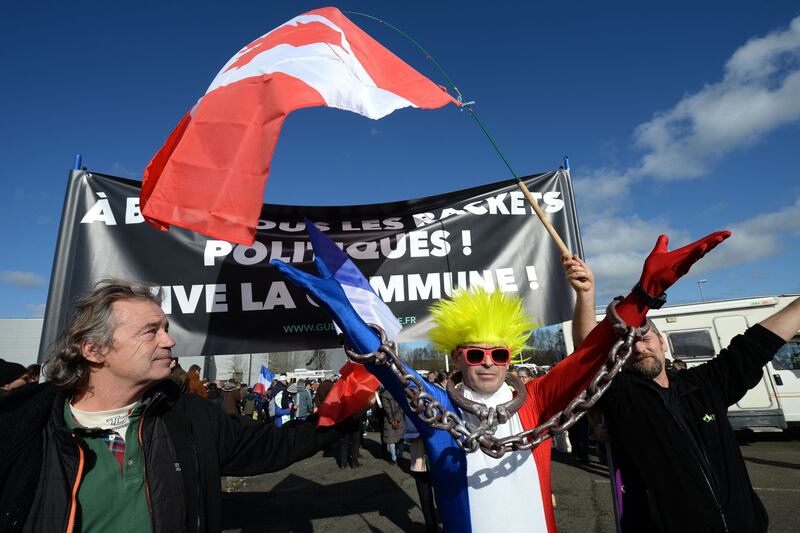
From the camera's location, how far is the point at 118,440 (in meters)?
1.73

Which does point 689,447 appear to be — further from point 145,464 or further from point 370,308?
point 145,464

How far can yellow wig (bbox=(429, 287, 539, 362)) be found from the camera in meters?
2.27

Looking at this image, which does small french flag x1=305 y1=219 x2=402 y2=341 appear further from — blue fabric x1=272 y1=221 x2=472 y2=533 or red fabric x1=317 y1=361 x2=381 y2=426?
red fabric x1=317 y1=361 x2=381 y2=426

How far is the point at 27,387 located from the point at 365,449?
1116 cm

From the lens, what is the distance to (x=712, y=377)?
246cm

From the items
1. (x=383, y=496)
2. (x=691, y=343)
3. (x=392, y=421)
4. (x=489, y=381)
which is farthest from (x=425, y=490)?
(x=691, y=343)

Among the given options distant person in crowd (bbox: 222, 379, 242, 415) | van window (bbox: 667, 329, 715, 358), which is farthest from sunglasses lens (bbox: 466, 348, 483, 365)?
van window (bbox: 667, 329, 715, 358)

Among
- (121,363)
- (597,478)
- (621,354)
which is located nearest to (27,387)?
(121,363)

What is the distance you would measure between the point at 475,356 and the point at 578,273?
0.68 meters

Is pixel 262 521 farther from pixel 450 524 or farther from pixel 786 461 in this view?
pixel 786 461

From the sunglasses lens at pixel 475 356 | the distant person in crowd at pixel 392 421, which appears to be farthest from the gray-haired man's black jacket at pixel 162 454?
the distant person in crowd at pixel 392 421

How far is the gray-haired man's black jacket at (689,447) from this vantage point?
80.0 inches

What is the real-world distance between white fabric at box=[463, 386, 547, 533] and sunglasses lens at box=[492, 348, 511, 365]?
32cm

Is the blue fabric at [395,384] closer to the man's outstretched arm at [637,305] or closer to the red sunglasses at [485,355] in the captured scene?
the red sunglasses at [485,355]
